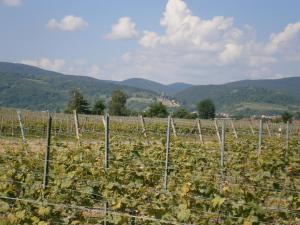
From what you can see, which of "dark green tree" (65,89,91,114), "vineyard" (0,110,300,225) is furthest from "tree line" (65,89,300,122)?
"vineyard" (0,110,300,225)

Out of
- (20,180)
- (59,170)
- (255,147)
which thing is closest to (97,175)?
(59,170)

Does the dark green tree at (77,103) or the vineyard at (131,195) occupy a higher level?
the dark green tree at (77,103)

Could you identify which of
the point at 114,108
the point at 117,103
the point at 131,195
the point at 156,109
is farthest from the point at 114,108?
the point at 131,195

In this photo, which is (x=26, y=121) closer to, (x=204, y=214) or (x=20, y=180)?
(x=20, y=180)

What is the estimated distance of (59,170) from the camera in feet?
24.2

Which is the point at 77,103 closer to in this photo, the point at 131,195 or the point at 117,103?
the point at 117,103

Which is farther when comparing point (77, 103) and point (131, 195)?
point (77, 103)

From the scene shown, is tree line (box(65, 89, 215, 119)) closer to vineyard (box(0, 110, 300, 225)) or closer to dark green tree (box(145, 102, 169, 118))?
dark green tree (box(145, 102, 169, 118))

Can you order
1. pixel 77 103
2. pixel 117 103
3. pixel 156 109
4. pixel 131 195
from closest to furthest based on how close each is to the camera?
1. pixel 131 195
2. pixel 77 103
3. pixel 156 109
4. pixel 117 103

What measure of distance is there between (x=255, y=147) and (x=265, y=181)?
19.8 ft

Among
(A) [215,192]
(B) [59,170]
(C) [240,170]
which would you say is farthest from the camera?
(C) [240,170]

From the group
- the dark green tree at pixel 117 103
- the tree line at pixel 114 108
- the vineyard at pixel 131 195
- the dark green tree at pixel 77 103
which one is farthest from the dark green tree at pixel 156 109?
the vineyard at pixel 131 195

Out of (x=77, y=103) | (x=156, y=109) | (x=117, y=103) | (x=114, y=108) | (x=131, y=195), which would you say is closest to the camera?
(x=131, y=195)

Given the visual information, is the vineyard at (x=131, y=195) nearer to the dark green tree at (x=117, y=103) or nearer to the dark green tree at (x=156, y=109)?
the dark green tree at (x=156, y=109)
